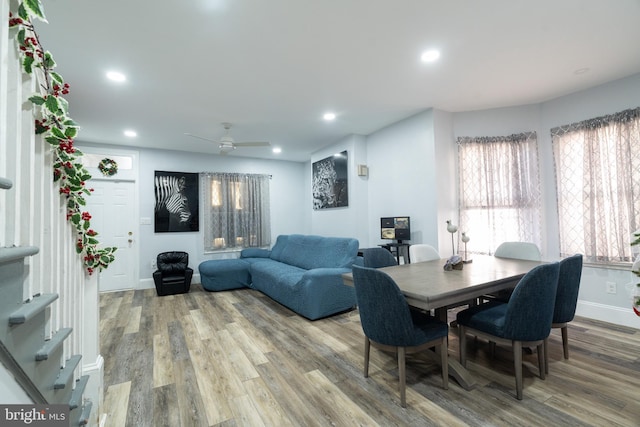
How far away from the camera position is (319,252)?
14.1 ft

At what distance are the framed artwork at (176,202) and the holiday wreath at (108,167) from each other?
66 centimetres

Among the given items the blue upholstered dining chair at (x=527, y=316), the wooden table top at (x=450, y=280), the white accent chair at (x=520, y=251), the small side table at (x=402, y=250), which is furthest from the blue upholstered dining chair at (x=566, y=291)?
the small side table at (x=402, y=250)

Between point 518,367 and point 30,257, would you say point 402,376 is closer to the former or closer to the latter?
point 518,367

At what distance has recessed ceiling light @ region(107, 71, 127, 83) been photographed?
2756 millimetres

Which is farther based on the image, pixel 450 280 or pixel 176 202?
pixel 176 202

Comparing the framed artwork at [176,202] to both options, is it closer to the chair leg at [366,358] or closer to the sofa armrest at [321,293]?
the sofa armrest at [321,293]

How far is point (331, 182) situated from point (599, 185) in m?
3.74

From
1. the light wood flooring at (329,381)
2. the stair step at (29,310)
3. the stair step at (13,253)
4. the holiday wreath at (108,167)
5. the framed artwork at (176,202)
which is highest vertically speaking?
the holiday wreath at (108,167)

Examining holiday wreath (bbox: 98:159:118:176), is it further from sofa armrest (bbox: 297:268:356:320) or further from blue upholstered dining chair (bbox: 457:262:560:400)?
blue upholstered dining chair (bbox: 457:262:560:400)

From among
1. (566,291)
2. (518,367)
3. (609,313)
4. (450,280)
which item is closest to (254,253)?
(450,280)

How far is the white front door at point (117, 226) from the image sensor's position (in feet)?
16.3

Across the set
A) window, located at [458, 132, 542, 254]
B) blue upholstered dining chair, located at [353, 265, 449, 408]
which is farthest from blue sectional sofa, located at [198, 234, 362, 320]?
window, located at [458, 132, 542, 254]

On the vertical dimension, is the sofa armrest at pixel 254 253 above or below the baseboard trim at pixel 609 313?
above

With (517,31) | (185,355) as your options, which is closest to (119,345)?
(185,355)
